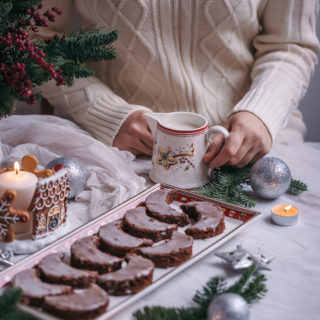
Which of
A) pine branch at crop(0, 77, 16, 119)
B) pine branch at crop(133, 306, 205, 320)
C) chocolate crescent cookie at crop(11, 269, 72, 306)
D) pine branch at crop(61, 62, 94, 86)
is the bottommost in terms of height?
pine branch at crop(133, 306, 205, 320)

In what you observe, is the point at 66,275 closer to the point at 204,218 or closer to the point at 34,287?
the point at 34,287

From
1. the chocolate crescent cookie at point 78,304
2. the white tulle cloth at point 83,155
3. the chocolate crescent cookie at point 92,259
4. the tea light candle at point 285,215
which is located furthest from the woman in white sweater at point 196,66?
the chocolate crescent cookie at point 78,304

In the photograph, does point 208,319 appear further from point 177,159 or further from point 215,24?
point 215,24

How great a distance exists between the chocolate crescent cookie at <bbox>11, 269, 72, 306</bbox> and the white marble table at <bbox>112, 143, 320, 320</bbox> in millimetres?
85

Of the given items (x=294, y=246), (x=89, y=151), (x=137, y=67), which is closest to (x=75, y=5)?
(x=137, y=67)

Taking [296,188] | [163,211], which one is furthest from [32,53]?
[296,188]

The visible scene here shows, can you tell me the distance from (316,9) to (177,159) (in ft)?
2.28

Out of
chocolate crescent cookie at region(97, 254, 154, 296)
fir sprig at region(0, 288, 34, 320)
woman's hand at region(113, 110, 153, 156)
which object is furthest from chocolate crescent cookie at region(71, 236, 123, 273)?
woman's hand at region(113, 110, 153, 156)

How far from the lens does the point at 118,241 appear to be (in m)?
0.75

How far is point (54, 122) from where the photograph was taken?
1.20m

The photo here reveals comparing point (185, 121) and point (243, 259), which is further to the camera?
point (185, 121)

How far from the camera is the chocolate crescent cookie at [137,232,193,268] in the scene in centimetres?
72

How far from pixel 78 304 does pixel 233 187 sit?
1.63 feet

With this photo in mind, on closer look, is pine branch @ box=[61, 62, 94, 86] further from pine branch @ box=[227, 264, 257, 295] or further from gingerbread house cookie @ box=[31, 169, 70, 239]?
pine branch @ box=[227, 264, 257, 295]
